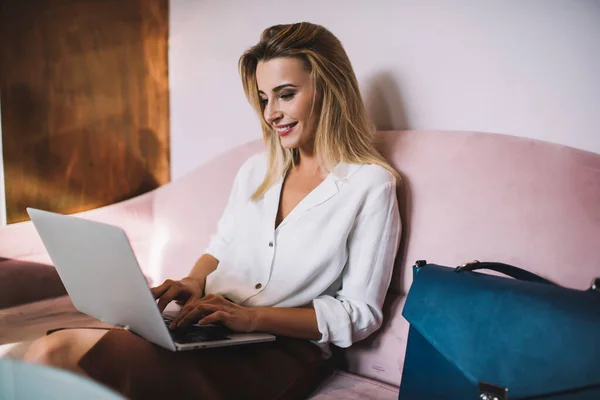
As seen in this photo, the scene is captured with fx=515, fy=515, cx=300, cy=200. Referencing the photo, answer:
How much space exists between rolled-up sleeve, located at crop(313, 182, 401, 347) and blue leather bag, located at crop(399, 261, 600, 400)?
0.15 m

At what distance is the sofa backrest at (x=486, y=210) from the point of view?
0.88 m

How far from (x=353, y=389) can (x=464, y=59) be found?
2.44 ft

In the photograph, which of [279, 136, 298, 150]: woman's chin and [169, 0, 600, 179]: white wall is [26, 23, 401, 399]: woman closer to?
[279, 136, 298, 150]: woman's chin

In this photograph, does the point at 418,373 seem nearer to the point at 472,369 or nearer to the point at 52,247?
the point at 472,369

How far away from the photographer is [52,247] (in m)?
0.90

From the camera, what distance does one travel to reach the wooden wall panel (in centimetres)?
157

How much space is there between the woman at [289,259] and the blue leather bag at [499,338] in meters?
0.19

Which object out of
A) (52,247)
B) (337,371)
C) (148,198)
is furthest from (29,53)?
(337,371)

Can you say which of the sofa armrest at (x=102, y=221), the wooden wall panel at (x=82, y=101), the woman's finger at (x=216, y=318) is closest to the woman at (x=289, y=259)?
the woman's finger at (x=216, y=318)

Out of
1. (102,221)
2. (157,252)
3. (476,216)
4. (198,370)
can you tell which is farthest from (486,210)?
(102,221)

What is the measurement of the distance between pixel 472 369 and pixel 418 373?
0.16m

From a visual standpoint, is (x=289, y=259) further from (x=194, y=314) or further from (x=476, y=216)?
(x=476, y=216)

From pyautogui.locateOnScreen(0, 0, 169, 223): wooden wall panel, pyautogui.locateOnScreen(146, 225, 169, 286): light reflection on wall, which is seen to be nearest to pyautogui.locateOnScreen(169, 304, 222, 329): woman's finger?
pyautogui.locateOnScreen(146, 225, 169, 286): light reflection on wall

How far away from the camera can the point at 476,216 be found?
0.98 metres
